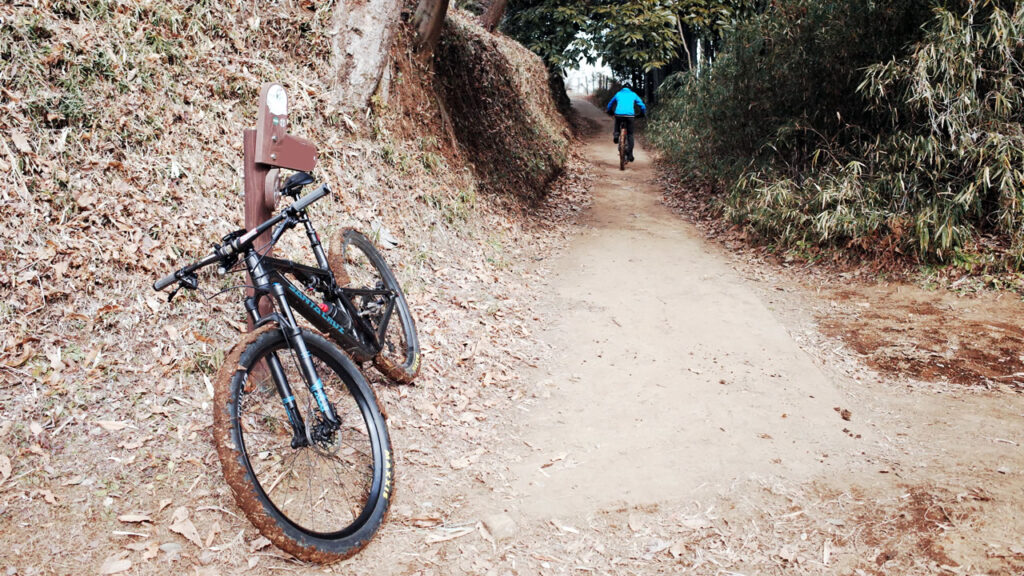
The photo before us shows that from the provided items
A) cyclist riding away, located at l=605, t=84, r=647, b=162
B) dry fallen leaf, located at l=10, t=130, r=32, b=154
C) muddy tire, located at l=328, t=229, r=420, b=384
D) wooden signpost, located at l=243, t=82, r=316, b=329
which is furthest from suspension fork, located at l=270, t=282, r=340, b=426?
cyclist riding away, located at l=605, t=84, r=647, b=162

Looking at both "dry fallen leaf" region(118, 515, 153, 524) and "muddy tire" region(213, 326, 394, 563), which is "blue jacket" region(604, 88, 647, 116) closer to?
"muddy tire" region(213, 326, 394, 563)

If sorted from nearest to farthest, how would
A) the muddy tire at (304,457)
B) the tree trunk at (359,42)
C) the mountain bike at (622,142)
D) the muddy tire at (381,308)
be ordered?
the muddy tire at (304,457)
the muddy tire at (381,308)
the tree trunk at (359,42)
the mountain bike at (622,142)

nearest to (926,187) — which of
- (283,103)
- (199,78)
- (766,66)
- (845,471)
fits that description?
(766,66)

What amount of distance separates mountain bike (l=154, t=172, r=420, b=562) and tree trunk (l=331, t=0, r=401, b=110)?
11.5ft

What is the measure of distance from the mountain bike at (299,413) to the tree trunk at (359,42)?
349cm

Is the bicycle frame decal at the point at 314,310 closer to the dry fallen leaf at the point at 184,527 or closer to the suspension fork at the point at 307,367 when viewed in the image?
the suspension fork at the point at 307,367

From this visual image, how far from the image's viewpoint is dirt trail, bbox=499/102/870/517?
3574 mm

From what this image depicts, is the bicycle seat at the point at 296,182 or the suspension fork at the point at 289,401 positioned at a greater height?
the bicycle seat at the point at 296,182

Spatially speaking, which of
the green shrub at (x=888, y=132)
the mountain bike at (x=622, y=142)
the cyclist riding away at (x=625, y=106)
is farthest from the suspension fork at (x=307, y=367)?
the mountain bike at (x=622, y=142)

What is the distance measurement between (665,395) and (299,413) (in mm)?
2840

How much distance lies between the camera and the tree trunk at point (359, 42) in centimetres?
659

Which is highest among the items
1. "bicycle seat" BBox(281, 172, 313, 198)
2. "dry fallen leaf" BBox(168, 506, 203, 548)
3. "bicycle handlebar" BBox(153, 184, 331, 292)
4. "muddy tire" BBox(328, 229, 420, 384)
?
"bicycle seat" BBox(281, 172, 313, 198)

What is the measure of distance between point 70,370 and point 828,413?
16.3 ft

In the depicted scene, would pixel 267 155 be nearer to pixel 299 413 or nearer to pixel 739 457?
pixel 299 413
